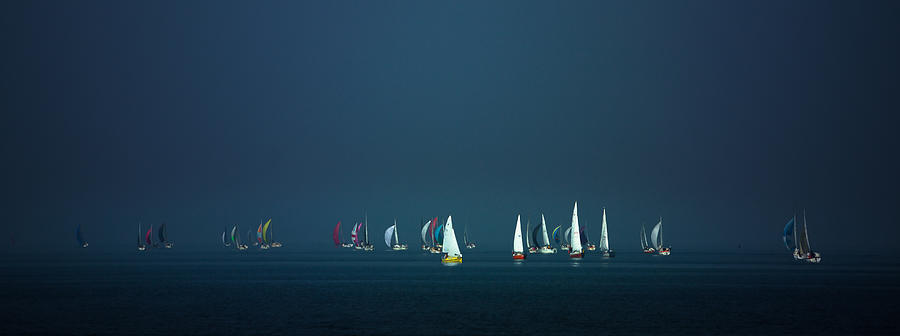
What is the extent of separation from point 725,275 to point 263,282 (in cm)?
7222

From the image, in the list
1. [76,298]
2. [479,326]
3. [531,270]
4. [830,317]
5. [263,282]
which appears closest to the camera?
[479,326]

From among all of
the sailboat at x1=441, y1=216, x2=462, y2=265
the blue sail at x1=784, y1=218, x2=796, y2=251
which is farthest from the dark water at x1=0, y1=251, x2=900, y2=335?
the blue sail at x1=784, y1=218, x2=796, y2=251

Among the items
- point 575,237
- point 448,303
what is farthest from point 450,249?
point 448,303

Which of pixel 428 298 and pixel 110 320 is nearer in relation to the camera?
pixel 110 320

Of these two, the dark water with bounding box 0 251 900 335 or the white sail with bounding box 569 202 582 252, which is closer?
the dark water with bounding box 0 251 900 335

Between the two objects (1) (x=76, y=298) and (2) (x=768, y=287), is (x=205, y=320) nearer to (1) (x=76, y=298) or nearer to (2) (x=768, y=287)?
(1) (x=76, y=298)

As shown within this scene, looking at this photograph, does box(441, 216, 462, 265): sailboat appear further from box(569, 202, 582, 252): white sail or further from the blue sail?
the blue sail

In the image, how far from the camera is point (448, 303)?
294 feet

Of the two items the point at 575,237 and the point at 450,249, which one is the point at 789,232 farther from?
the point at 450,249

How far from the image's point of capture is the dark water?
68125 mm

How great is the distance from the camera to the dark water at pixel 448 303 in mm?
68125

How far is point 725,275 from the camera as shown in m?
144

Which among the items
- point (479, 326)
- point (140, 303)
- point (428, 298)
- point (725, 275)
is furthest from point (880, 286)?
point (140, 303)

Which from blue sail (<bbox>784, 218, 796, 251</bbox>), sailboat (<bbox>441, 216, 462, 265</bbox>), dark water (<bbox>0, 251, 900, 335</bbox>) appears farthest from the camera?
Answer: blue sail (<bbox>784, 218, 796, 251</bbox>)
